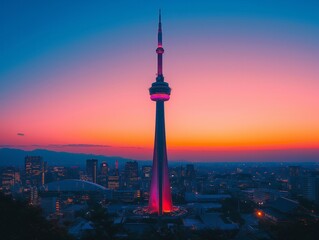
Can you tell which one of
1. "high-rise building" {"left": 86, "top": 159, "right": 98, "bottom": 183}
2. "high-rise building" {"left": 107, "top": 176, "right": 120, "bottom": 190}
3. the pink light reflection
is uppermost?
the pink light reflection

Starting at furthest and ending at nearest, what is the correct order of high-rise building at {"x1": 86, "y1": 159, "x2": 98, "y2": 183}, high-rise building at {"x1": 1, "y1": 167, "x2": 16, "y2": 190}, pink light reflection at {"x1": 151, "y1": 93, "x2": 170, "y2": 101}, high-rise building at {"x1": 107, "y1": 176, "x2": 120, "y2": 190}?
high-rise building at {"x1": 86, "y1": 159, "x2": 98, "y2": 183}
high-rise building at {"x1": 107, "y1": 176, "x2": 120, "y2": 190}
high-rise building at {"x1": 1, "y1": 167, "x2": 16, "y2": 190}
pink light reflection at {"x1": 151, "y1": 93, "x2": 170, "y2": 101}

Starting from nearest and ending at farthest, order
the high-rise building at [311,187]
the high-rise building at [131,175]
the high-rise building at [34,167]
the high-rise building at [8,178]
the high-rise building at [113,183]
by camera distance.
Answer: the high-rise building at [311,187]
the high-rise building at [8,178]
the high-rise building at [113,183]
the high-rise building at [131,175]
the high-rise building at [34,167]

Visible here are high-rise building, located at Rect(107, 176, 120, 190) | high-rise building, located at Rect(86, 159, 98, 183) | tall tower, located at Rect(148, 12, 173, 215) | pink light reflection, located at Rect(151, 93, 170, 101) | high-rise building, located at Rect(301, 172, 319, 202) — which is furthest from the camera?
high-rise building, located at Rect(86, 159, 98, 183)

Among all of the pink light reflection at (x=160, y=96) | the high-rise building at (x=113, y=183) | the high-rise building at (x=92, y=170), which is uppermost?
the pink light reflection at (x=160, y=96)

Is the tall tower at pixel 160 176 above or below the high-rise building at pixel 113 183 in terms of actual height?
above

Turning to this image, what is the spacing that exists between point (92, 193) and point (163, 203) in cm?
2076

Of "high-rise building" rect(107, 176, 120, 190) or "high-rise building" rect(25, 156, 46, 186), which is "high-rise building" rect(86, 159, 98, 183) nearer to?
"high-rise building" rect(107, 176, 120, 190)

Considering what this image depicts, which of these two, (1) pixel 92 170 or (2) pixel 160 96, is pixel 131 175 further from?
(2) pixel 160 96

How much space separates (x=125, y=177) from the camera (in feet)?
319

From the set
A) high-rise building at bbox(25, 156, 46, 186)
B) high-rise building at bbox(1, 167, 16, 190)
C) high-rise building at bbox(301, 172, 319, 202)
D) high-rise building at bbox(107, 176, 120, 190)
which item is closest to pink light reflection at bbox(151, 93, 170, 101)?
high-rise building at bbox(301, 172, 319, 202)

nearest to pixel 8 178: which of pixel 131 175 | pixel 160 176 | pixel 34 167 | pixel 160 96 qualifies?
pixel 34 167

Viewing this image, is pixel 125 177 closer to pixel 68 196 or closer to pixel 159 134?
pixel 68 196

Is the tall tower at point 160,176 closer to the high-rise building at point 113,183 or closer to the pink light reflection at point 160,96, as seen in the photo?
the pink light reflection at point 160,96

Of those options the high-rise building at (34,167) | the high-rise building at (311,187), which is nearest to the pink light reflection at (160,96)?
the high-rise building at (311,187)
